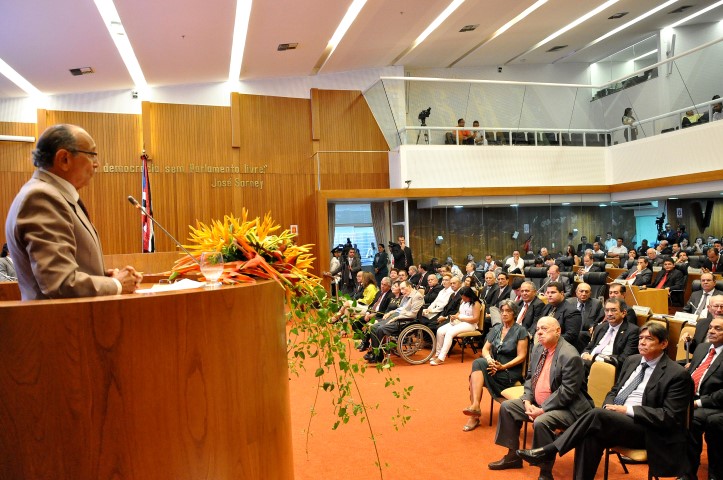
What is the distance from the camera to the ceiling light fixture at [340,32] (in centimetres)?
1173

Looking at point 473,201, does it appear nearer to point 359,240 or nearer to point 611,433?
point 359,240

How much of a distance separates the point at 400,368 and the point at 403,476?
3.60 m

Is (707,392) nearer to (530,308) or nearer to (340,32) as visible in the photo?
(530,308)

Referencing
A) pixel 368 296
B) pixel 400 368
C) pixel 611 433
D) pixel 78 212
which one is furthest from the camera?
pixel 368 296

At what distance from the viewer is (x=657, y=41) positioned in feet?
55.8

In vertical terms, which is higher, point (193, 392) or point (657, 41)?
point (657, 41)

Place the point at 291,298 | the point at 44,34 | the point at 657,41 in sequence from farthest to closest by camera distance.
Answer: the point at 657,41
the point at 44,34
the point at 291,298

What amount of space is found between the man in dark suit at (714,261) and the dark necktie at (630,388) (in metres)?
6.52

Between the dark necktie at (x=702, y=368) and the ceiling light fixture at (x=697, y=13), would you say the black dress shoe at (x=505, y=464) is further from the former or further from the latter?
the ceiling light fixture at (x=697, y=13)

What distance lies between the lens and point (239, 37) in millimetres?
12258

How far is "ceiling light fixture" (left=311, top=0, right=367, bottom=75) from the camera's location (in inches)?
462

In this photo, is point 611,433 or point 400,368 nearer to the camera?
point 611,433

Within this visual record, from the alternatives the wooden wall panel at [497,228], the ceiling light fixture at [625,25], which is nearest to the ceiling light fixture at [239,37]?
the wooden wall panel at [497,228]

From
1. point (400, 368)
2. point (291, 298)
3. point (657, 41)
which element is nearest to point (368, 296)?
point (400, 368)
